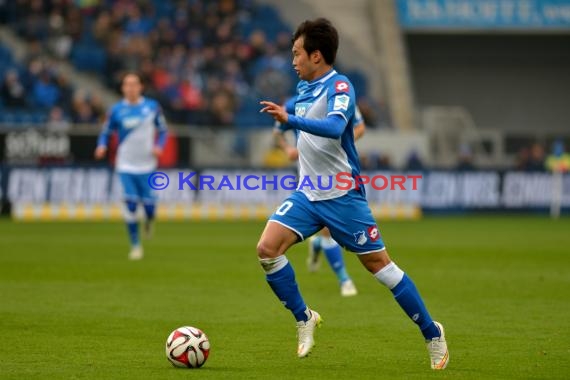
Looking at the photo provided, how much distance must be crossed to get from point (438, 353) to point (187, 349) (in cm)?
179

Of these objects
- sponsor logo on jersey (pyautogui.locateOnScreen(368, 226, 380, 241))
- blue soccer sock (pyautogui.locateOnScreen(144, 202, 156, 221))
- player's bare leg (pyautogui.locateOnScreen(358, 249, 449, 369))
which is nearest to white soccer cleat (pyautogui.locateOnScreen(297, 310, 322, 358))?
player's bare leg (pyautogui.locateOnScreen(358, 249, 449, 369))

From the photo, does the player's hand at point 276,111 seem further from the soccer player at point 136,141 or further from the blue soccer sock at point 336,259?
the soccer player at point 136,141

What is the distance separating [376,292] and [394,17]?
85.9 feet

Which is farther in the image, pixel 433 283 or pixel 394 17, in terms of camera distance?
pixel 394 17

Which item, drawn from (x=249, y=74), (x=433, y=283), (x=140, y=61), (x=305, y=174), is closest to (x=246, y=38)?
(x=249, y=74)

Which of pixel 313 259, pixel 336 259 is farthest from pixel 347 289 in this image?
pixel 313 259

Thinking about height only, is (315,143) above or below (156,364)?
above

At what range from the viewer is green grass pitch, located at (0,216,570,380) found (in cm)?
841

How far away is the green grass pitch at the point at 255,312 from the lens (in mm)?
8406

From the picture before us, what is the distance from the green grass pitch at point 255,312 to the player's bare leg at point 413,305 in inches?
5.6

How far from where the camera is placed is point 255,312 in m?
11.7

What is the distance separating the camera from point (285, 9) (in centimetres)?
3788

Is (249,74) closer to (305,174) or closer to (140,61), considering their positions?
(140,61)

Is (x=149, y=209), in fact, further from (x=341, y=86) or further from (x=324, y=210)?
(x=341, y=86)
